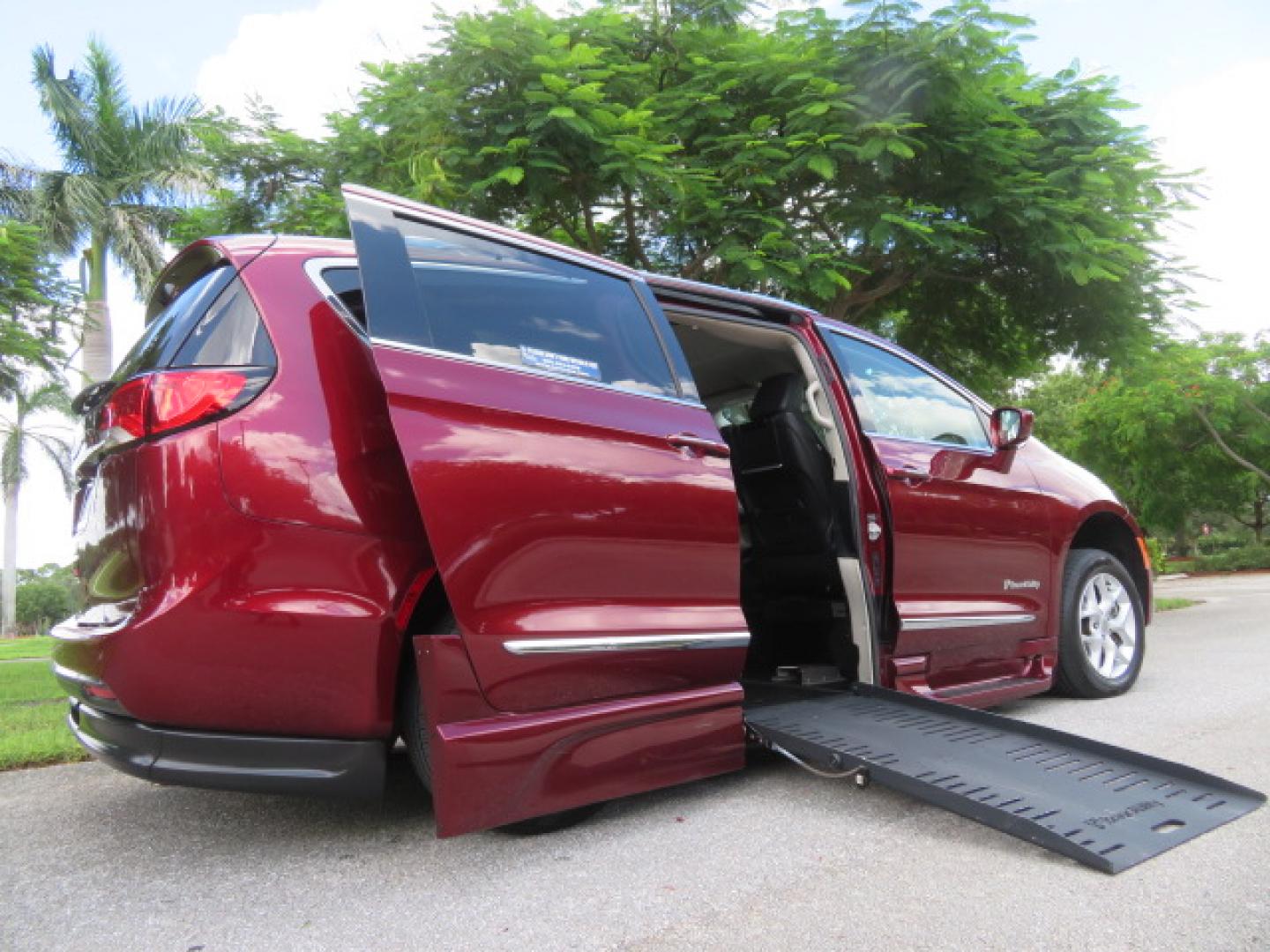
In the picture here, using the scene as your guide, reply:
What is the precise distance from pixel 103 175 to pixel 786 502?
59.6 feet

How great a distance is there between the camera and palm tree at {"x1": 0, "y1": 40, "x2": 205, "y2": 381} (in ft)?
54.2

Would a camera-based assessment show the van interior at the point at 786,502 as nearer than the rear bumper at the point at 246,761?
No

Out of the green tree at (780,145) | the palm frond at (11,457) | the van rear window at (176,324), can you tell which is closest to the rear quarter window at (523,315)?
the van rear window at (176,324)

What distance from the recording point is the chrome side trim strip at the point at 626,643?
2.53 m

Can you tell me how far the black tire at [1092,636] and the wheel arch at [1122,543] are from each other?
80 millimetres

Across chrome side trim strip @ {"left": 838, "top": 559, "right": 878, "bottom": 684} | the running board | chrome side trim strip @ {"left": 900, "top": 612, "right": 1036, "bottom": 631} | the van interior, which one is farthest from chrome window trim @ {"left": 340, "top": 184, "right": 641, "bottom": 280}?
chrome side trim strip @ {"left": 900, "top": 612, "right": 1036, "bottom": 631}

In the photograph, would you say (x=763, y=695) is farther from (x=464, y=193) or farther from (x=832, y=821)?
(x=464, y=193)

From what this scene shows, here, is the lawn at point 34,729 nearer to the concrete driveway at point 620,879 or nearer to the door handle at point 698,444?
the concrete driveway at point 620,879

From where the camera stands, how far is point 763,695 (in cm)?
371

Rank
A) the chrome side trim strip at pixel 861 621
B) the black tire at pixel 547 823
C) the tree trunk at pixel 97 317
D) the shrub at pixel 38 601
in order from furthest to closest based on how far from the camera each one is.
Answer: the shrub at pixel 38 601 < the tree trunk at pixel 97 317 < the chrome side trim strip at pixel 861 621 < the black tire at pixel 547 823

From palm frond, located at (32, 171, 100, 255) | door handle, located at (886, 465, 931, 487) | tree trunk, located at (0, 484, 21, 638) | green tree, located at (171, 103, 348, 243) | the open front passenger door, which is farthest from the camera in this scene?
tree trunk, located at (0, 484, 21, 638)

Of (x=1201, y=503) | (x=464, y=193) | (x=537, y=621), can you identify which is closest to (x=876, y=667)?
(x=537, y=621)

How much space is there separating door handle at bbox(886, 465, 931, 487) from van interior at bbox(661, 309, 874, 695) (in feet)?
0.62

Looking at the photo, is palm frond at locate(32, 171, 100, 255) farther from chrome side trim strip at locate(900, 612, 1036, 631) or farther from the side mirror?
chrome side trim strip at locate(900, 612, 1036, 631)
